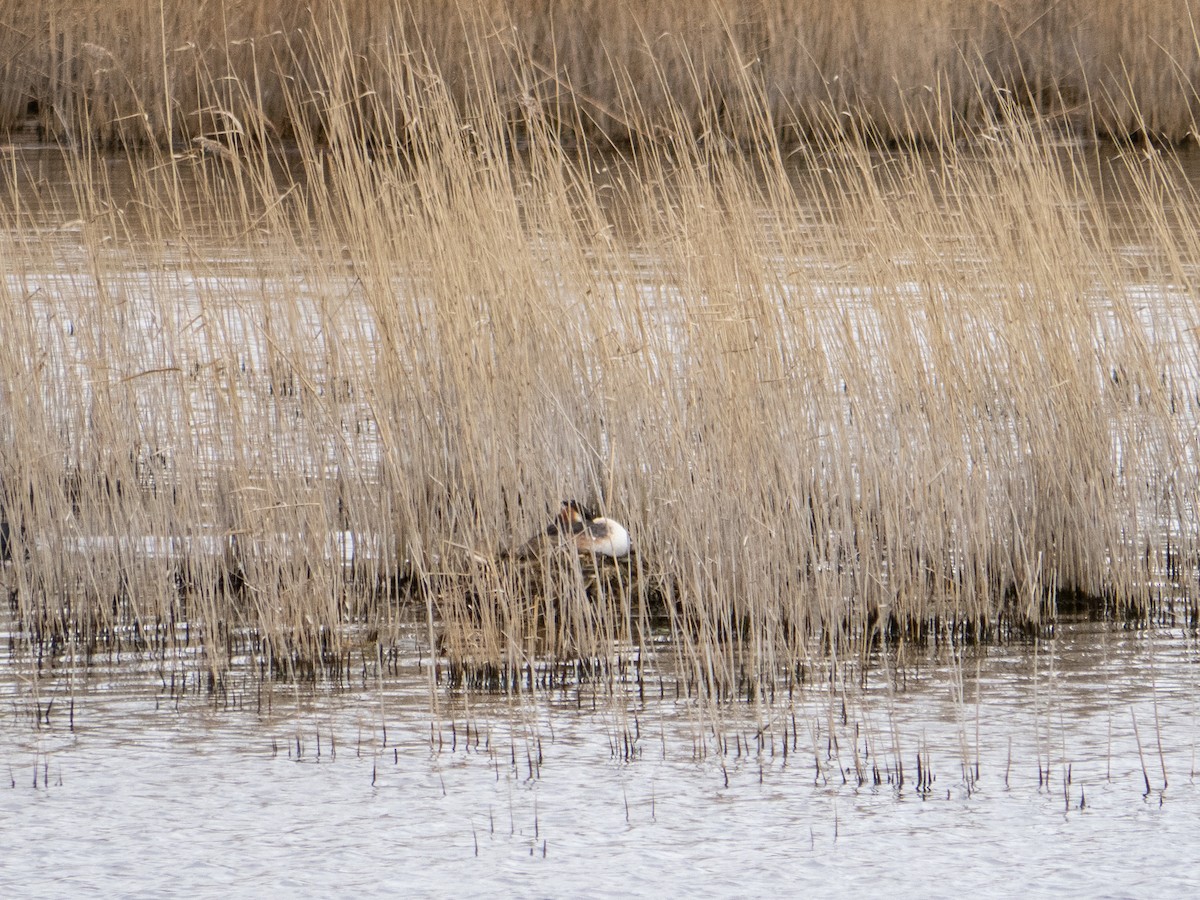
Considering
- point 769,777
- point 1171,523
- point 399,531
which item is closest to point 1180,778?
point 769,777

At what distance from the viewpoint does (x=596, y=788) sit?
3135 mm

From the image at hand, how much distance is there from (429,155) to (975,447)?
5.23 feet

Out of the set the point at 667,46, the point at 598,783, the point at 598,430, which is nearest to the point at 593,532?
the point at 598,430

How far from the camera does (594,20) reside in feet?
45.8

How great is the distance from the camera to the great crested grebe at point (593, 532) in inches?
161

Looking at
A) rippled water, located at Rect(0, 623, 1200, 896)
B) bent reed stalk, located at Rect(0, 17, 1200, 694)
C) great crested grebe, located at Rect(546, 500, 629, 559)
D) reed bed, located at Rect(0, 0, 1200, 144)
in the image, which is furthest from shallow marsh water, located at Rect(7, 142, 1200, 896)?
reed bed, located at Rect(0, 0, 1200, 144)

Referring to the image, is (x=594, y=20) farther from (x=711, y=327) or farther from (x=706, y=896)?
(x=706, y=896)

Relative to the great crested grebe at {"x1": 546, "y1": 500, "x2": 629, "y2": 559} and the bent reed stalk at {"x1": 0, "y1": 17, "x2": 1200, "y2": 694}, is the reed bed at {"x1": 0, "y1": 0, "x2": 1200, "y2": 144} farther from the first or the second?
the great crested grebe at {"x1": 546, "y1": 500, "x2": 629, "y2": 559}

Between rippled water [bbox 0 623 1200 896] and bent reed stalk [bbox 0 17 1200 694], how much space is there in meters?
0.29

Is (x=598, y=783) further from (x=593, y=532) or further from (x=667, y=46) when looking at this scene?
(x=667, y=46)

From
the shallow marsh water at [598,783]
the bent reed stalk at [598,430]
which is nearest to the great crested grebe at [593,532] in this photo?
the bent reed stalk at [598,430]

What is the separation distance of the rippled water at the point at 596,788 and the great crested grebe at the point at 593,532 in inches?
19.8

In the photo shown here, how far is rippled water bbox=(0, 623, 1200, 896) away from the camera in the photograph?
9.07 feet

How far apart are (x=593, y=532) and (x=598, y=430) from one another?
Answer: 20.1 inches
